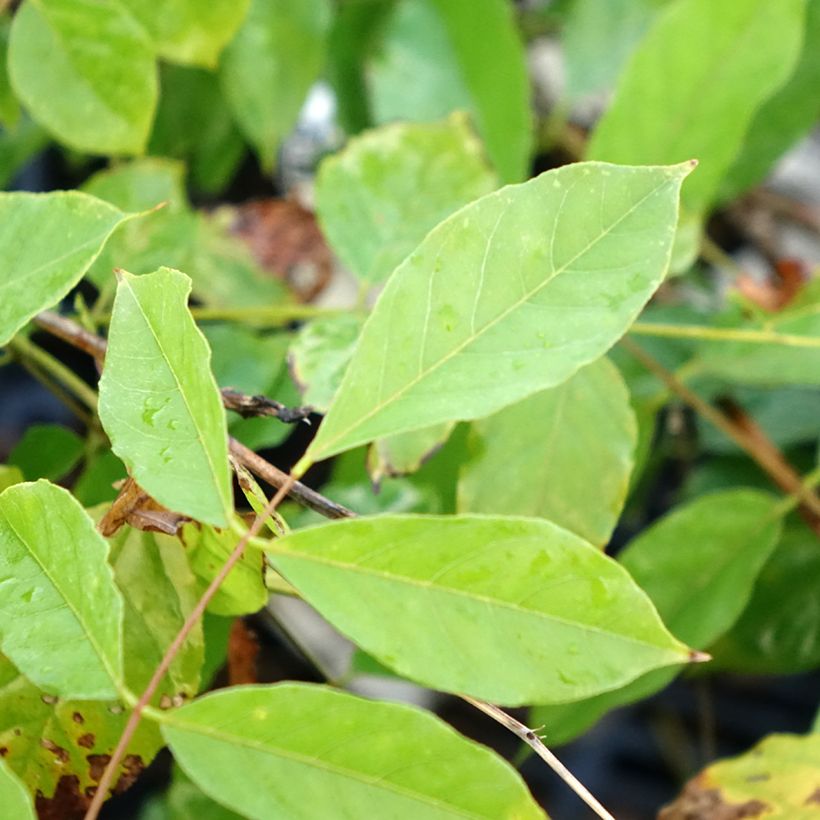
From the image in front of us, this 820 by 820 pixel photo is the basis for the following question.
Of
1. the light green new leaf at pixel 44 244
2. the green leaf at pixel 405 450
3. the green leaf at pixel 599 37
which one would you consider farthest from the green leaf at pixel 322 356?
the green leaf at pixel 599 37

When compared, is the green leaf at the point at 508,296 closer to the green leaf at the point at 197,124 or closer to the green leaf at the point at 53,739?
the green leaf at the point at 53,739

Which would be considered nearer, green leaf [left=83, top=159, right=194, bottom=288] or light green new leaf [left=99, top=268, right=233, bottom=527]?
light green new leaf [left=99, top=268, right=233, bottom=527]

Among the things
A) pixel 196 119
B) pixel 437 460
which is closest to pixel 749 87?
pixel 437 460

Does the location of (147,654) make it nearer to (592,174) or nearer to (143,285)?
(143,285)

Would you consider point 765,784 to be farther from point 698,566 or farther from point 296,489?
point 296,489

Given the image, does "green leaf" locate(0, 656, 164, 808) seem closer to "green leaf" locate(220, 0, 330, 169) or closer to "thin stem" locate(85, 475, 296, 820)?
"thin stem" locate(85, 475, 296, 820)

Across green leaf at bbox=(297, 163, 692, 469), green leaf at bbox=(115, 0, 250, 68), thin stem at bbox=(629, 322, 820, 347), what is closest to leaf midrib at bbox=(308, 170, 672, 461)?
green leaf at bbox=(297, 163, 692, 469)
